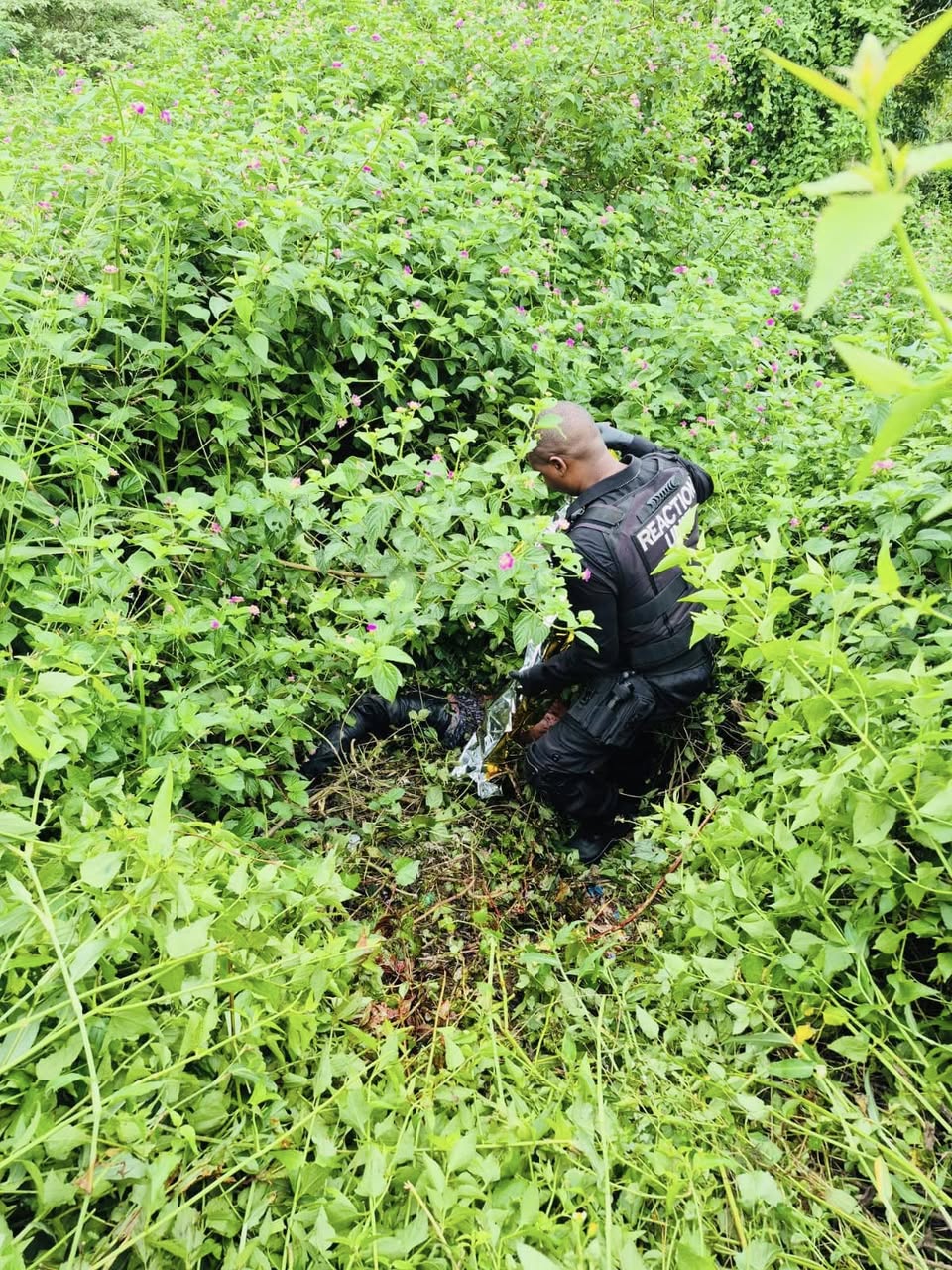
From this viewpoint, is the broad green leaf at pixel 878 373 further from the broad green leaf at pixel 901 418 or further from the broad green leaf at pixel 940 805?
the broad green leaf at pixel 940 805

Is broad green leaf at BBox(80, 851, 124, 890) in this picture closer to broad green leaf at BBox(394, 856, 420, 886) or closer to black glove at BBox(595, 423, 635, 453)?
broad green leaf at BBox(394, 856, 420, 886)

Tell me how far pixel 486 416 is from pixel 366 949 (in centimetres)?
201

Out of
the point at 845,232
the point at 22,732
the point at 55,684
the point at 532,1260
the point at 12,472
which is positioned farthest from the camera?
the point at 12,472

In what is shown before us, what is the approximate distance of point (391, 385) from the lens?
2.61 metres

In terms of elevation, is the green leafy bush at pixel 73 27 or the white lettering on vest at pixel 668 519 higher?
the green leafy bush at pixel 73 27

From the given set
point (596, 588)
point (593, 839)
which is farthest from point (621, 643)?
point (593, 839)

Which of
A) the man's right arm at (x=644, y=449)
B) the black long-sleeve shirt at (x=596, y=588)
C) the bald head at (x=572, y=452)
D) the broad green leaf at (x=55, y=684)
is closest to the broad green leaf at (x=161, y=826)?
the broad green leaf at (x=55, y=684)

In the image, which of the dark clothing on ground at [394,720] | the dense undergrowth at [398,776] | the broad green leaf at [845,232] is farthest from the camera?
the dark clothing on ground at [394,720]

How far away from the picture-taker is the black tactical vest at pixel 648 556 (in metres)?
2.52

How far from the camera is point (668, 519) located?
2574 mm

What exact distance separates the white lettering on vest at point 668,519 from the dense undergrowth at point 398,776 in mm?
237

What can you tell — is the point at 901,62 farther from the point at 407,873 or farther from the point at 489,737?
the point at 489,737

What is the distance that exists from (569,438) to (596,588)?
21.3 inches

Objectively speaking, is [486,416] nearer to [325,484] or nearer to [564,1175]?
[325,484]
